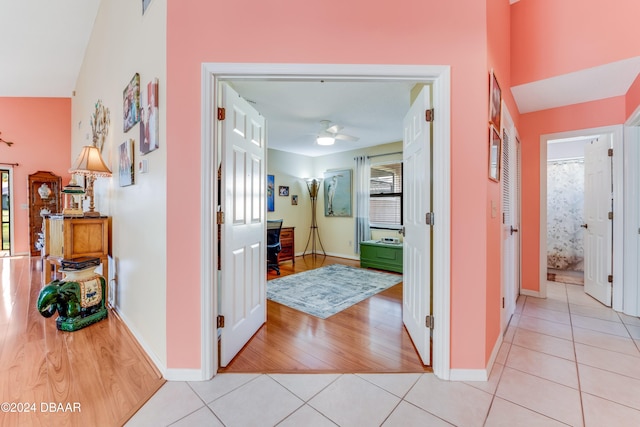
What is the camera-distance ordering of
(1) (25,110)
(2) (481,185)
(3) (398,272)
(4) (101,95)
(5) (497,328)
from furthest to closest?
(1) (25,110)
(3) (398,272)
(4) (101,95)
(5) (497,328)
(2) (481,185)

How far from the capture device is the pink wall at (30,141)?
5535mm

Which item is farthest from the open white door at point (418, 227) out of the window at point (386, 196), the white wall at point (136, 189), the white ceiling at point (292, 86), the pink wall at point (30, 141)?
the pink wall at point (30, 141)

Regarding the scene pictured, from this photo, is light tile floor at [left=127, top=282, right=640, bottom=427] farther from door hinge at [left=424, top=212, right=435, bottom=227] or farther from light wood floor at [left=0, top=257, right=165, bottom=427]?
door hinge at [left=424, top=212, right=435, bottom=227]

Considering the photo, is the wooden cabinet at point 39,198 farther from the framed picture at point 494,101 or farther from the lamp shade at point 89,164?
the framed picture at point 494,101

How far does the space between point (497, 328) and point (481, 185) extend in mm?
1142

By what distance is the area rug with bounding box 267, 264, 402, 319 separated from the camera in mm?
2932

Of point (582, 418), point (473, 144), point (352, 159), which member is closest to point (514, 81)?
point (473, 144)

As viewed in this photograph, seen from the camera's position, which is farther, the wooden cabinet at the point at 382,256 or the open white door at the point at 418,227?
the wooden cabinet at the point at 382,256

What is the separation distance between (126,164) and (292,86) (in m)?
1.75

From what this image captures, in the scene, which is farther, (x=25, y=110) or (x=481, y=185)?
(x=25, y=110)

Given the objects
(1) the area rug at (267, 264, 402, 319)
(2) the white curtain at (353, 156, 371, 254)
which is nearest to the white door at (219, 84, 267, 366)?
(1) the area rug at (267, 264, 402, 319)

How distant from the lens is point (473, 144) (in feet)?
5.31

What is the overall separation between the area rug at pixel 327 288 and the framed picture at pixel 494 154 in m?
1.91

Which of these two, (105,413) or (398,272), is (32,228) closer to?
(105,413)
